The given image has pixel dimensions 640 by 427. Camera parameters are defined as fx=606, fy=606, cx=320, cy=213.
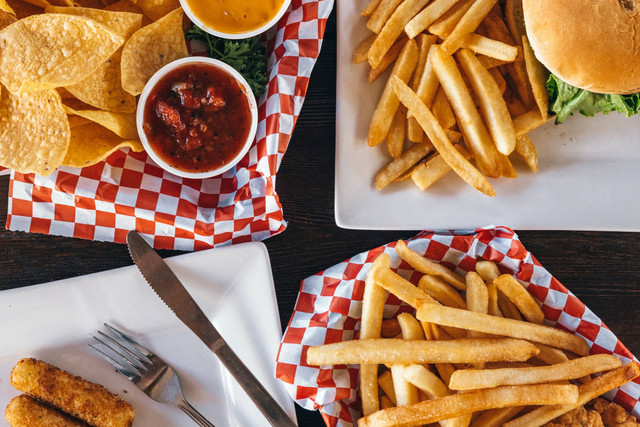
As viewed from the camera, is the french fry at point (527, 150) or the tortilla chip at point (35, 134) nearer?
the tortilla chip at point (35, 134)

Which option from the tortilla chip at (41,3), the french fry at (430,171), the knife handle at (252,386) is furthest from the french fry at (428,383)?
the tortilla chip at (41,3)

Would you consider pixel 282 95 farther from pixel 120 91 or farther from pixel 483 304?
pixel 483 304

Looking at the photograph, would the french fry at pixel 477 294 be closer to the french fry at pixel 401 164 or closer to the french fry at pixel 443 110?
the french fry at pixel 401 164

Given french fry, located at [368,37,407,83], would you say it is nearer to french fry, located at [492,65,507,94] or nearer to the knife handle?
french fry, located at [492,65,507,94]

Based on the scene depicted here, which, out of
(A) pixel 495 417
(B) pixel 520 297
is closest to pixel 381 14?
(B) pixel 520 297

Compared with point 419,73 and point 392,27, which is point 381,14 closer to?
point 392,27

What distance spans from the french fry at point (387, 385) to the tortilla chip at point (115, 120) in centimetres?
122

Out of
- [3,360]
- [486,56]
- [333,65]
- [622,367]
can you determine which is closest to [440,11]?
[486,56]

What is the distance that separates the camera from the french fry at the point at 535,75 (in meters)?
2.02

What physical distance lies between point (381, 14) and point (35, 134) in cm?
121

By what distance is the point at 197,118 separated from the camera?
6.75ft

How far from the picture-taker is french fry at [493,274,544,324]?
205 centimetres

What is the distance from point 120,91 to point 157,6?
0.33 meters

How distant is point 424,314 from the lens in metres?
1.90
